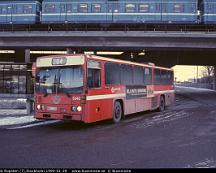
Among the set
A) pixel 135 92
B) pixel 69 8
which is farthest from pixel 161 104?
pixel 69 8

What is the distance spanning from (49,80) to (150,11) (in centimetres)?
2599

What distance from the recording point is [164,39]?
38.2 metres

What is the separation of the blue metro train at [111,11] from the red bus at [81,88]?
74.2 ft

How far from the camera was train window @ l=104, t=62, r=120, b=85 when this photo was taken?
526 inches

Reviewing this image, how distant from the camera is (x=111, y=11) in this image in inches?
1439

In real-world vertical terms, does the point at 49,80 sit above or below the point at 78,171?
above

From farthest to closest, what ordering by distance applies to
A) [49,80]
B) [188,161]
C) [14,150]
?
1. [49,80]
2. [14,150]
3. [188,161]

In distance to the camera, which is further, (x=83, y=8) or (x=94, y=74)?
(x=83, y=8)

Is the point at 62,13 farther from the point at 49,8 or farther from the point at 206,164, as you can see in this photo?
the point at 206,164

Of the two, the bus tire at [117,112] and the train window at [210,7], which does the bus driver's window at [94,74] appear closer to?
the bus tire at [117,112]

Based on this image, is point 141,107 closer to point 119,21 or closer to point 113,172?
point 113,172

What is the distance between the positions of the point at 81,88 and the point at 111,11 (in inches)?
1029

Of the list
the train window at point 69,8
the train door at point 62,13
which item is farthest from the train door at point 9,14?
the train window at point 69,8

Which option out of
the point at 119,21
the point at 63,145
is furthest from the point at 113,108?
the point at 119,21
